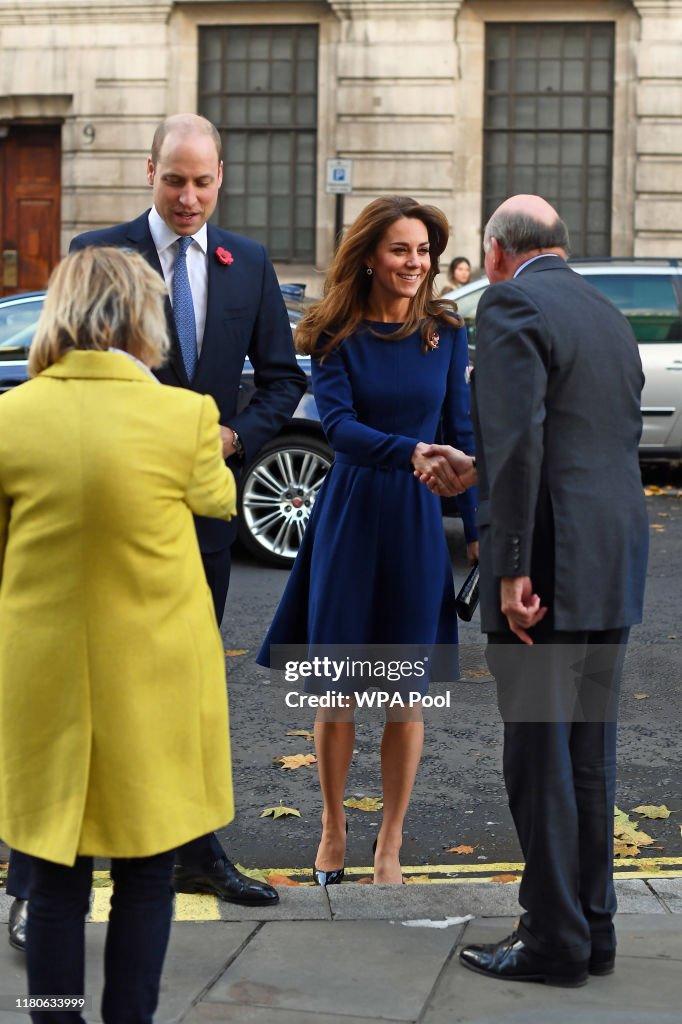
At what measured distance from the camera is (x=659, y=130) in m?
20.2

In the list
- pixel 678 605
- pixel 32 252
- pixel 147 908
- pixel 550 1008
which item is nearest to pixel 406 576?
pixel 550 1008

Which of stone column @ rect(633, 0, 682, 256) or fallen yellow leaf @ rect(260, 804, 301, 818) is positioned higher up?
stone column @ rect(633, 0, 682, 256)

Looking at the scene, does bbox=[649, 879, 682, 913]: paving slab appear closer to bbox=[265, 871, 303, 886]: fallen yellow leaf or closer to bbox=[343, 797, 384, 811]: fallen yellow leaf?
bbox=[265, 871, 303, 886]: fallen yellow leaf

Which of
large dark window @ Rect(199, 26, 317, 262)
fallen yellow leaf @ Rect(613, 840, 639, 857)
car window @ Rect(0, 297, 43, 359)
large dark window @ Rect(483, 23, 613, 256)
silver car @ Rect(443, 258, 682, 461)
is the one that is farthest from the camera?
large dark window @ Rect(199, 26, 317, 262)

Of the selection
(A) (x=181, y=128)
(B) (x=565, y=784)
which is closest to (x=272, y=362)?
(A) (x=181, y=128)

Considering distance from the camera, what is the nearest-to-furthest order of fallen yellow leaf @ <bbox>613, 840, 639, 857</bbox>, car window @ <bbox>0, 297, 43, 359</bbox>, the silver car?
fallen yellow leaf @ <bbox>613, 840, 639, 857</bbox> → car window @ <bbox>0, 297, 43, 359</bbox> → the silver car

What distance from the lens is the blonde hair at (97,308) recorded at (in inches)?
119

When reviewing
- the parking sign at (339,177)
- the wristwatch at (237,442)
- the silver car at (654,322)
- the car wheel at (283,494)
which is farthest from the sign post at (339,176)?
the wristwatch at (237,442)

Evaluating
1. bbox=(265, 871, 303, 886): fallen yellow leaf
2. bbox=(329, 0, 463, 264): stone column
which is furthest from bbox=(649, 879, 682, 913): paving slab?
bbox=(329, 0, 463, 264): stone column

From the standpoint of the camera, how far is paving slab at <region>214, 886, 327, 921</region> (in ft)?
13.5

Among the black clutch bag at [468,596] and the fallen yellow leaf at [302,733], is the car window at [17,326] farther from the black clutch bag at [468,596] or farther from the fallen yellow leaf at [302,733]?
the black clutch bag at [468,596]

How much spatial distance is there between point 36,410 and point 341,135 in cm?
1827

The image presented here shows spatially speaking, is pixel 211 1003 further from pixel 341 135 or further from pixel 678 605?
pixel 341 135

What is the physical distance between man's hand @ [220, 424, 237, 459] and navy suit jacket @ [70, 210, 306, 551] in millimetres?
66
